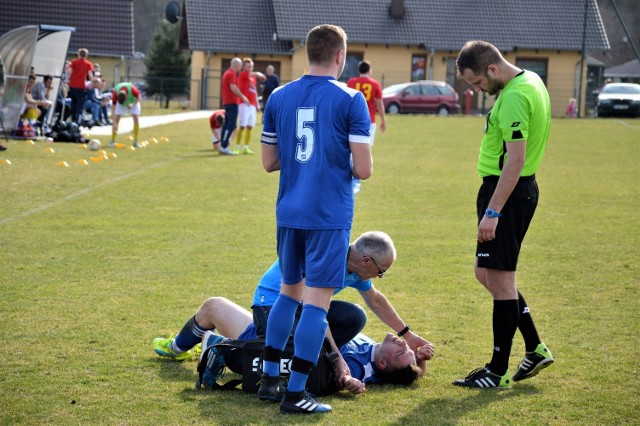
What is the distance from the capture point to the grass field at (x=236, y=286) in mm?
4922

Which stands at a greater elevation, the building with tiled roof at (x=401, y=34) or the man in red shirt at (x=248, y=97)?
the building with tiled roof at (x=401, y=34)

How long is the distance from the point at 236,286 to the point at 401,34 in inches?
1903

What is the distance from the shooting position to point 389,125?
35.0 m

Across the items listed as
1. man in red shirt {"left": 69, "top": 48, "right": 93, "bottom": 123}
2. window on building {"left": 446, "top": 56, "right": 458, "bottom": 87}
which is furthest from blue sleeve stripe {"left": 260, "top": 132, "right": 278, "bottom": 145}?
window on building {"left": 446, "top": 56, "right": 458, "bottom": 87}

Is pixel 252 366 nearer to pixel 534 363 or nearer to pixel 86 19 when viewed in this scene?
pixel 534 363

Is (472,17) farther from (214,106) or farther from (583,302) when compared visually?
(583,302)

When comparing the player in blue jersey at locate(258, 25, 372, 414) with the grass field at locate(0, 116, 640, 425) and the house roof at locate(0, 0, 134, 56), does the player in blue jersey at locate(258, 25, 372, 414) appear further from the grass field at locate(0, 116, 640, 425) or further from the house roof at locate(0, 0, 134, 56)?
the house roof at locate(0, 0, 134, 56)

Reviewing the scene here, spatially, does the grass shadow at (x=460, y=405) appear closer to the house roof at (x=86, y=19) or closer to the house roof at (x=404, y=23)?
the house roof at (x=86, y=19)

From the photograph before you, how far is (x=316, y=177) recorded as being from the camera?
15.1ft

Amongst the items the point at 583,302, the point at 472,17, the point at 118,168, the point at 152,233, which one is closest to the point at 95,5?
the point at 472,17

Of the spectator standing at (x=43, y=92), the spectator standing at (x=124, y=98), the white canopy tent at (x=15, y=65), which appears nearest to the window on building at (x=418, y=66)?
the spectator standing at (x=43, y=92)

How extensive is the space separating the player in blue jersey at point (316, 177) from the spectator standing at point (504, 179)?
2.66 ft

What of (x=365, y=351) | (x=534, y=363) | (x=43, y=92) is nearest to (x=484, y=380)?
(x=534, y=363)

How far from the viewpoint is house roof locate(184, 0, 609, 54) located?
5366 cm
